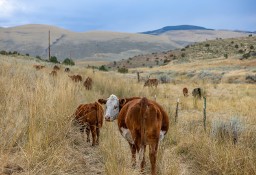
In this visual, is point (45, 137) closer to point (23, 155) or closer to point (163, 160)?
point (23, 155)

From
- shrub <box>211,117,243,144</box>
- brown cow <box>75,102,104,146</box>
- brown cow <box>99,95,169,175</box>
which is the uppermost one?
A: brown cow <box>99,95,169,175</box>

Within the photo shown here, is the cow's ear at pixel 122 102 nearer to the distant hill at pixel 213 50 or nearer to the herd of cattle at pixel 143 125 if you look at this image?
the herd of cattle at pixel 143 125

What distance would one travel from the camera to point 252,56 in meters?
48.5

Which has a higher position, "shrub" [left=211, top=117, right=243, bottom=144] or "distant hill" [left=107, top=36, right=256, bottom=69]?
"distant hill" [left=107, top=36, right=256, bottom=69]

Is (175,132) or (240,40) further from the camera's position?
(240,40)

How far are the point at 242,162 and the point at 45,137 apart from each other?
363 cm

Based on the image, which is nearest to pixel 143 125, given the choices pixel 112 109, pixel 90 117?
pixel 112 109

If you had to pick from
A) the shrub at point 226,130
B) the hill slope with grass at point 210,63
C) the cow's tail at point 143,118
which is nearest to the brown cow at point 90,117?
the shrub at point 226,130

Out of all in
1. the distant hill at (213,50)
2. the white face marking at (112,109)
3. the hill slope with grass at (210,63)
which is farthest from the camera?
the distant hill at (213,50)

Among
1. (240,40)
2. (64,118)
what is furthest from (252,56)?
(64,118)

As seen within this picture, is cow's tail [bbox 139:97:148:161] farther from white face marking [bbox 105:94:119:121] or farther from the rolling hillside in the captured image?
the rolling hillside

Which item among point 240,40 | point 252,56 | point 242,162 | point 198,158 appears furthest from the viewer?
point 240,40

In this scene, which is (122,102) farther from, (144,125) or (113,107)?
(144,125)

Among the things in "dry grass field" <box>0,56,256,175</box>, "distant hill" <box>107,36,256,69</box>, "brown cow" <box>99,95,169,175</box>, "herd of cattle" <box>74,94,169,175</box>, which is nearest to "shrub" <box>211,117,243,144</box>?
"dry grass field" <box>0,56,256,175</box>
